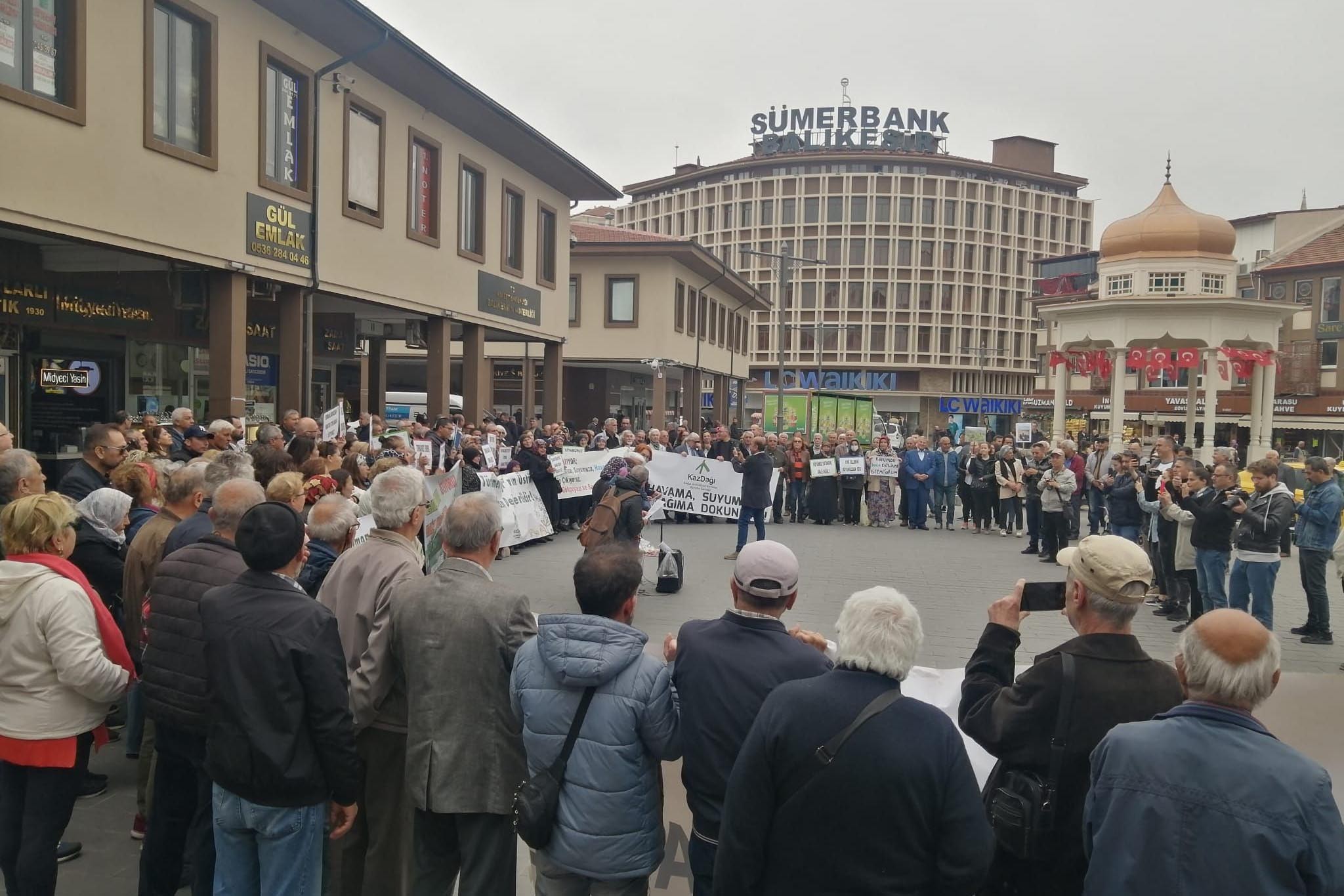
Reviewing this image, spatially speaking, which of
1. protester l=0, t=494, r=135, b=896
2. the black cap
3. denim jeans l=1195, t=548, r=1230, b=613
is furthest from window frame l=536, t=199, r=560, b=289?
the black cap

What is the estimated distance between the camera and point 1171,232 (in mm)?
34094

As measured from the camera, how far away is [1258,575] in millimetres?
10078

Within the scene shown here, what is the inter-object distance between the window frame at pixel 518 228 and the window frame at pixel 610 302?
1056 centimetres

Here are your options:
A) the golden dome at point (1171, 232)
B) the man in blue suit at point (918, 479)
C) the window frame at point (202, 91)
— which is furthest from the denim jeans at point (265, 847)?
the golden dome at point (1171, 232)

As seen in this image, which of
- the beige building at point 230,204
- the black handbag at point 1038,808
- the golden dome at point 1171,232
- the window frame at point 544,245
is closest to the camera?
the black handbag at point 1038,808

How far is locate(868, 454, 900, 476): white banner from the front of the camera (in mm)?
21453

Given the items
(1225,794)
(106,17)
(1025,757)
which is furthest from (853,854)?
(106,17)

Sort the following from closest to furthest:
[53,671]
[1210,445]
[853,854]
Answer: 1. [853,854]
2. [53,671]
3. [1210,445]

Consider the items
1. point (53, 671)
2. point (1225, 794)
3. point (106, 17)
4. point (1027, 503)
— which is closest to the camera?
point (1225, 794)

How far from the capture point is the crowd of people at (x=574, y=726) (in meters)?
2.64

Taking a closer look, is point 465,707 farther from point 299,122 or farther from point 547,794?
point 299,122

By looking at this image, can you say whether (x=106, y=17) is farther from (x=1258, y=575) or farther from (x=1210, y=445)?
(x=1210, y=445)

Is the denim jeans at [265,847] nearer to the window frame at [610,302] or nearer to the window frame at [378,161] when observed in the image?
the window frame at [378,161]

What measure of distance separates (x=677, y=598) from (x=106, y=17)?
32.8 ft
